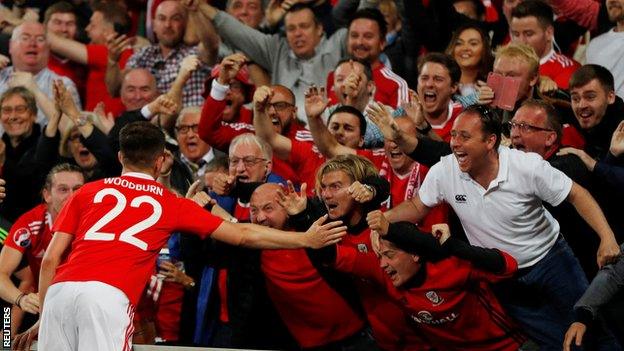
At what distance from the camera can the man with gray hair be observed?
436 inches

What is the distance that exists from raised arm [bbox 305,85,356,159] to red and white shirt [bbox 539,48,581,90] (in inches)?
67.4

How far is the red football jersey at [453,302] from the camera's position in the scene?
24.6 feet

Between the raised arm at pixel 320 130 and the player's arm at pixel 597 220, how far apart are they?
1840 mm

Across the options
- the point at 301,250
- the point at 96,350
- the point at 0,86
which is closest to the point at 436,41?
the point at 301,250

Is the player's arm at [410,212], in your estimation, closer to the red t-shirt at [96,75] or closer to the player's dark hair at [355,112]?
the player's dark hair at [355,112]

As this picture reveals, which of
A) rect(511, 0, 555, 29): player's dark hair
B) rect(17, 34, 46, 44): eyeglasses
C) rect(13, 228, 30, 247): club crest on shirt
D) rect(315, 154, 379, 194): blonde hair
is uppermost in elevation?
rect(511, 0, 555, 29): player's dark hair

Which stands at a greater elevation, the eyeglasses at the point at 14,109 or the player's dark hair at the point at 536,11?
the player's dark hair at the point at 536,11

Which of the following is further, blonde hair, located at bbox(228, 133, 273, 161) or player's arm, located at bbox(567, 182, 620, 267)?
blonde hair, located at bbox(228, 133, 273, 161)

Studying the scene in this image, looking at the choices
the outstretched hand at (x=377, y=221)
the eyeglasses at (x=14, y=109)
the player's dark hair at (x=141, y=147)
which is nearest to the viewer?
the player's dark hair at (x=141, y=147)

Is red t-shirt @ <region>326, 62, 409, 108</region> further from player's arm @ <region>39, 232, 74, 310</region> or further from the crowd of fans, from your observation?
player's arm @ <region>39, 232, 74, 310</region>

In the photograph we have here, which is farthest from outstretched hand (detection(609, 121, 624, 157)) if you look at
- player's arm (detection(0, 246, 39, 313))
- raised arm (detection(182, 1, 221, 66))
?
raised arm (detection(182, 1, 221, 66))

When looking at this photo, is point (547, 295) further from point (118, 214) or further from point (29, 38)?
point (29, 38)

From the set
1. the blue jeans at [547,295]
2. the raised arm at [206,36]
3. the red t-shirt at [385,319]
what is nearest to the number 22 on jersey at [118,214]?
the red t-shirt at [385,319]

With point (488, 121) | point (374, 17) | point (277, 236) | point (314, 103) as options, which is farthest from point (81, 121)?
point (488, 121)
